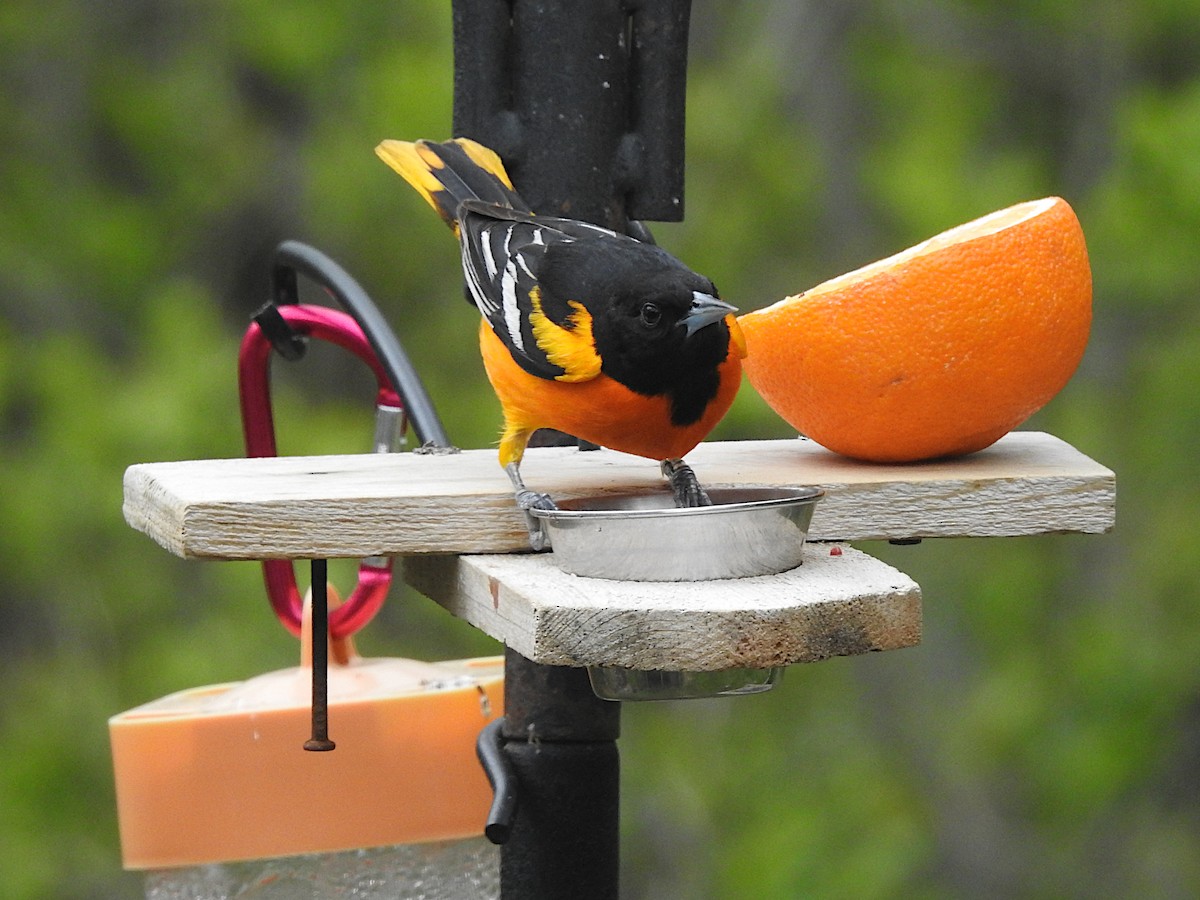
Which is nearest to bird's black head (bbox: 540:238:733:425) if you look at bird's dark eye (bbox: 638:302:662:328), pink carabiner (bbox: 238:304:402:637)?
bird's dark eye (bbox: 638:302:662:328)

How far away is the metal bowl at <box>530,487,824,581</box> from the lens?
5.55ft

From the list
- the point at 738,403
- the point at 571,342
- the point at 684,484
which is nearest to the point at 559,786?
the point at 684,484

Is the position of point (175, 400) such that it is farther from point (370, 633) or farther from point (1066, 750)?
point (1066, 750)

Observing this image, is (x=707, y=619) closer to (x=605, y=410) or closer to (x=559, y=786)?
(x=605, y=410)

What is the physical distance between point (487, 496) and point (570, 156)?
0.60m

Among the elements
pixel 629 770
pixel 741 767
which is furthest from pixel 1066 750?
pixel 629 770

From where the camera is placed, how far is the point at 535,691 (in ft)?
7.29

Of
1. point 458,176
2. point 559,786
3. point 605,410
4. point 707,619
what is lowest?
point 559,786

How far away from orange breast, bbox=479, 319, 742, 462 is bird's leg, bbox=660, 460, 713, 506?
0.05 ft

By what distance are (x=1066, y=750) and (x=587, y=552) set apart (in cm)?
494

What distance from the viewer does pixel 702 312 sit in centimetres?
200

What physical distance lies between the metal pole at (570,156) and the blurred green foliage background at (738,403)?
359 centimetres

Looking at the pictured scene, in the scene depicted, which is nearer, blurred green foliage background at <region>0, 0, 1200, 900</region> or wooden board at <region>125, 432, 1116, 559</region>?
wooden board at <region>125, 432, 1116, 559</region>

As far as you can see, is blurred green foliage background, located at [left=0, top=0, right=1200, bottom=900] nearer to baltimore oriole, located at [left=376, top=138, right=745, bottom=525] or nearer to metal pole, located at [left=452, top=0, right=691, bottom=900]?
metal pole, located at [left=452, top=0, right=691, bottom=900]
